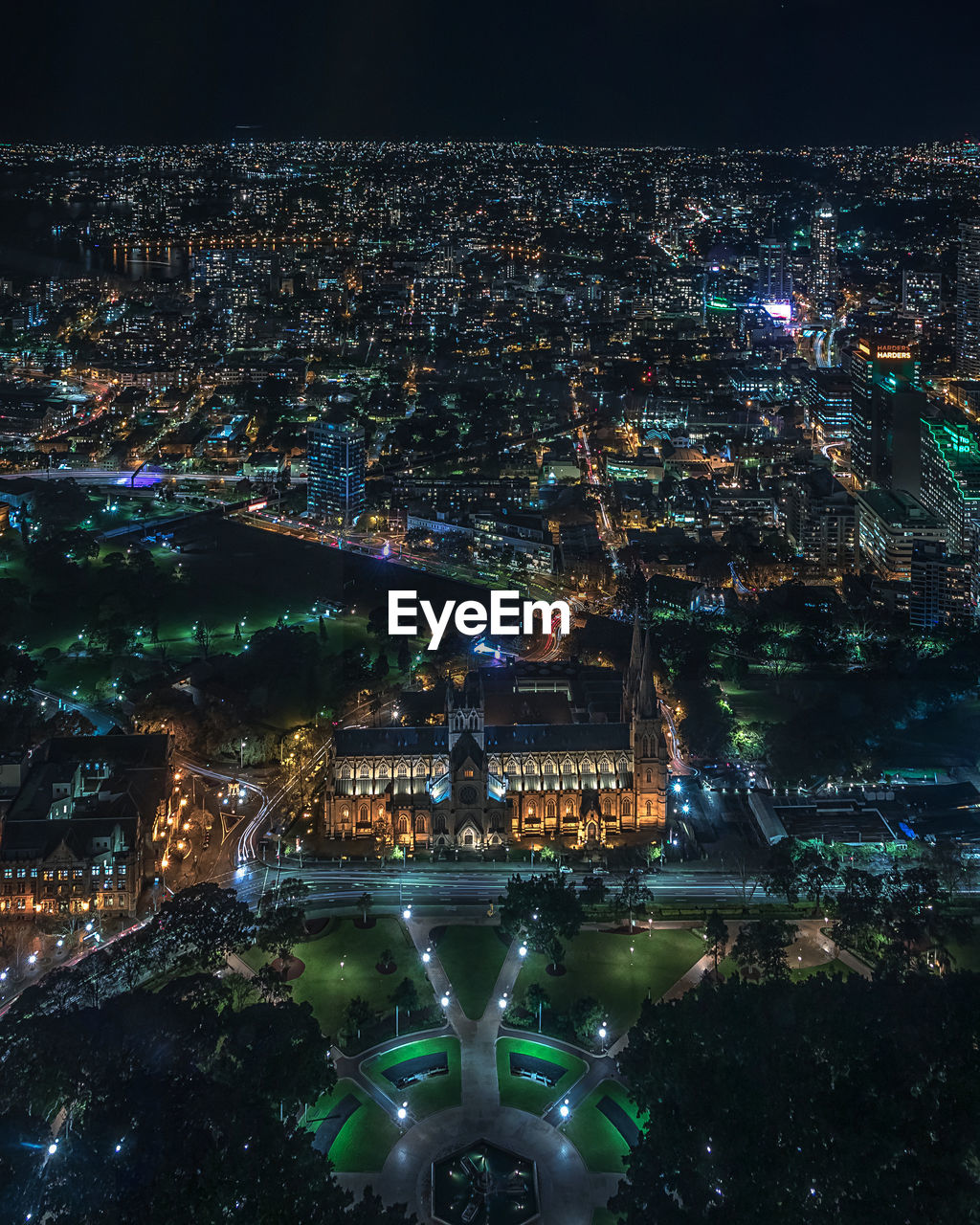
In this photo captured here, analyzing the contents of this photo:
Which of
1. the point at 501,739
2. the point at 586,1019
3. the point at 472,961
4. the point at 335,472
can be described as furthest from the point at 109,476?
the point at 586,1019

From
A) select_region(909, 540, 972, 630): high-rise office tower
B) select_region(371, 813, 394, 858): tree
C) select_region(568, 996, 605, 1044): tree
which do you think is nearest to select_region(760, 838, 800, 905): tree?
select_region(568, 996, 605, 1044): tree

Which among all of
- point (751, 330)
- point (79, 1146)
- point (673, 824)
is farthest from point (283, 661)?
point (751, 330)

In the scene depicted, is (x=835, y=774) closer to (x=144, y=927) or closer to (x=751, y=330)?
(x=144, y=927)

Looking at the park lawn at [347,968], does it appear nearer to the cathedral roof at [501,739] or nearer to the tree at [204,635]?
the cathedral roof at [501,739]

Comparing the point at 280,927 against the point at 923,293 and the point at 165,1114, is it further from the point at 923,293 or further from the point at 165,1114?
the point at 923,293

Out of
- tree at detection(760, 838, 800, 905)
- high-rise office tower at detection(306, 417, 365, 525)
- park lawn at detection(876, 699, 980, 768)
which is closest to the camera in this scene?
tree at detection(760, 838, 800, 905)

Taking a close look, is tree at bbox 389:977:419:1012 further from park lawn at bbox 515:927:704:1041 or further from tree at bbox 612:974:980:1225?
tree at bbox 612:974:980:1225
